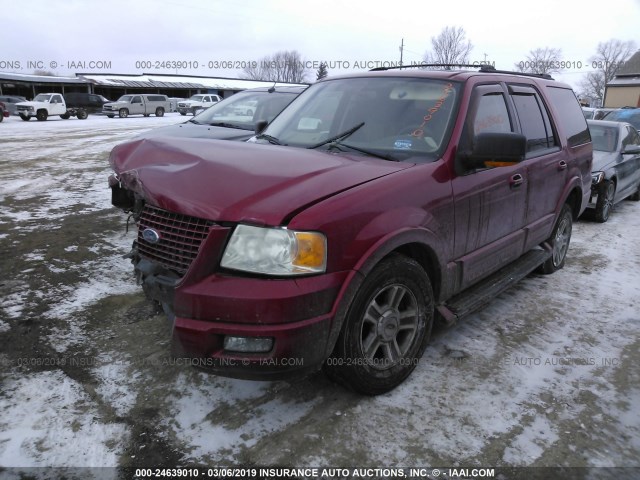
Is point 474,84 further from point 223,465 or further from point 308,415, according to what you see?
point 223,465

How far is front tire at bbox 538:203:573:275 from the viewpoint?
4.92 meters

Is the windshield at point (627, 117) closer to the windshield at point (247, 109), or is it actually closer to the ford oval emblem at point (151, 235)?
the windshield at point (247, 109)

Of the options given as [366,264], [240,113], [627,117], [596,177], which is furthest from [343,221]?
[627,117]

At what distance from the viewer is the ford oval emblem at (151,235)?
2.65m

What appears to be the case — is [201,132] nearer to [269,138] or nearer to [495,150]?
[269,138]

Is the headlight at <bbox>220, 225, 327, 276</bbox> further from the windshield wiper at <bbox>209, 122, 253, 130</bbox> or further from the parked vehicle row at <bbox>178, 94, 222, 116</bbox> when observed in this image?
the parked vehicle row at <bbox>178, 94, 222, 116</bbox>

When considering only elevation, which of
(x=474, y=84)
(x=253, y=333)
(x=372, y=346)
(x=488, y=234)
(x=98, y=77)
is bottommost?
(x=372, y=346)

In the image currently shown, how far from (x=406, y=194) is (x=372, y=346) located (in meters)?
0.89

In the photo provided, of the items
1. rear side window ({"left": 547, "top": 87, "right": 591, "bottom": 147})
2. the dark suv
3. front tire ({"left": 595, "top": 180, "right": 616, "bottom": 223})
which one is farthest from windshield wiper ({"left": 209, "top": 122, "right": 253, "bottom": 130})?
front tire ({"left": 595, "top": 180, "right": 616, "bottom": 223})

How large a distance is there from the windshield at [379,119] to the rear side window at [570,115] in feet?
6.36

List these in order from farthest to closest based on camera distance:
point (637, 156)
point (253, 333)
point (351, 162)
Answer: point (637, 156)
point (351, 162)
point (253, 333)

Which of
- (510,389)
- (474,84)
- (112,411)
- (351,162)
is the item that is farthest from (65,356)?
(474,84)

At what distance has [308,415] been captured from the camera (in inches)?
106

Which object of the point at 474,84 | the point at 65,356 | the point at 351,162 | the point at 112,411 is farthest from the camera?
the point at 474,84
